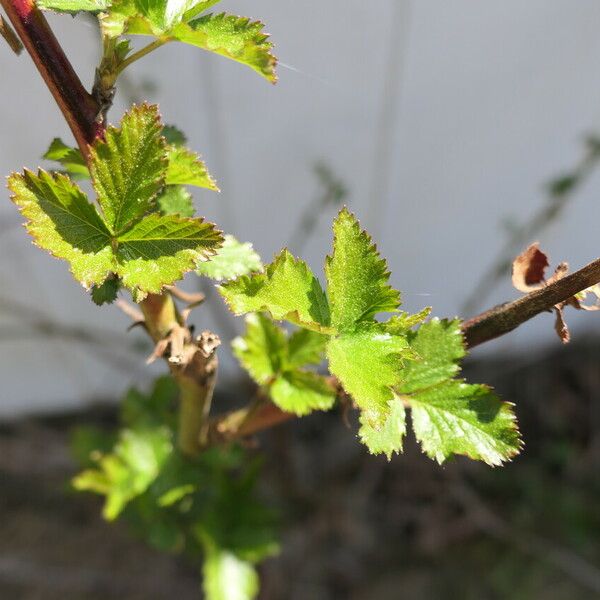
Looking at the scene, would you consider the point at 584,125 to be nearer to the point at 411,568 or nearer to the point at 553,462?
the point at 553,462

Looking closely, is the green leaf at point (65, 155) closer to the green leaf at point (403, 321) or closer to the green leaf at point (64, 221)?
the green leaf at point (64, 221)

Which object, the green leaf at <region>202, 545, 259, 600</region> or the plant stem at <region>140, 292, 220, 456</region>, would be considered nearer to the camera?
the plant stem at <region>140, 292, 220, 456</region>

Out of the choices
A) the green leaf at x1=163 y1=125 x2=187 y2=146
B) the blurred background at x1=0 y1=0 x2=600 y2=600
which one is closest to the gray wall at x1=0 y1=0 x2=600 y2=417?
the blurred background at x1=0 y1=0 x2=600 y2=600

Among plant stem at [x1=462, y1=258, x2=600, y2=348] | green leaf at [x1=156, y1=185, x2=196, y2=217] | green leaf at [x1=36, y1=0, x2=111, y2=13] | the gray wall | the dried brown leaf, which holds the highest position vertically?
the gray wall

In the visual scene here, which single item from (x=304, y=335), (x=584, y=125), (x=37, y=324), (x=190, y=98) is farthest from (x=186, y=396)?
(x=584, y=125)

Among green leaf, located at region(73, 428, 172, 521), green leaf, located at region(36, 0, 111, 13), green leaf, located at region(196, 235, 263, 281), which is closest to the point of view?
green leaf, located at region(36, 0, 111, 13)

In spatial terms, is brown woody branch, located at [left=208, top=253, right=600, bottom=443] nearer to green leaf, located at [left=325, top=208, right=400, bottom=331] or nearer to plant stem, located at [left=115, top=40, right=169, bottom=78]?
green leaf, located at [left=325, top=208, right=400, bottom=331]
